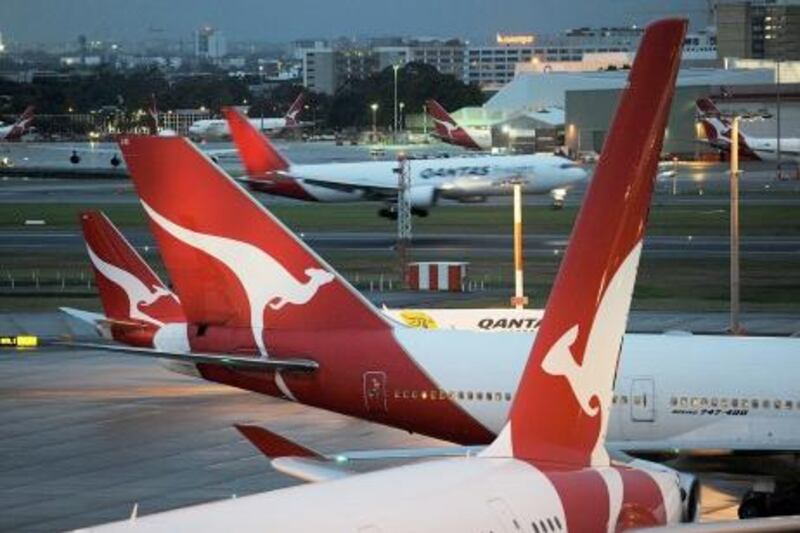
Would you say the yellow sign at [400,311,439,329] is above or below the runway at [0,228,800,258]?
above

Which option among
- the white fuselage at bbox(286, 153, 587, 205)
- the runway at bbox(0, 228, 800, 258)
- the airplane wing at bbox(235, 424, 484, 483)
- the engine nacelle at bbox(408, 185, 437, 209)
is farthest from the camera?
the white fuselage at bbox(286, 153, 587, 205)

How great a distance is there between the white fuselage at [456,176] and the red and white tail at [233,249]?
284ft

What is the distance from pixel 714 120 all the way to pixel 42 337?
12399 cm

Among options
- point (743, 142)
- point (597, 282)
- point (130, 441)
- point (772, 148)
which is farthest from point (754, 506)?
point (743, 142)

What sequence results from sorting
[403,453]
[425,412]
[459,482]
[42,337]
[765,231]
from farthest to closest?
[765,231], [42,337], [425,412], [403,453], [459,482]

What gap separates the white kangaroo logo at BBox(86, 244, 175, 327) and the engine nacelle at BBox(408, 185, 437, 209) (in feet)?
235

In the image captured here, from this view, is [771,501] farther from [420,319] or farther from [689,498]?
[420,319]

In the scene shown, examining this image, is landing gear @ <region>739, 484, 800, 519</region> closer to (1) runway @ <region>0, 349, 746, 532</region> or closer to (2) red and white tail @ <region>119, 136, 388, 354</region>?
(1) runway @ <region>0, 349, 746, 532</region>

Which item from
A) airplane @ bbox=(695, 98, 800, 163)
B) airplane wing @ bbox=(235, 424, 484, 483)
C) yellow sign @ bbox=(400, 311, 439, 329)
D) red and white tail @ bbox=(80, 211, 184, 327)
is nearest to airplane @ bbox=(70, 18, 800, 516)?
red and white tail @ bbox=(80, 211, 184, 327)

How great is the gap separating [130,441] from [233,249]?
849 cm

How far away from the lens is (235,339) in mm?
36250

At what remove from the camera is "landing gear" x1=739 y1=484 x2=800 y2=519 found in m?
32.2

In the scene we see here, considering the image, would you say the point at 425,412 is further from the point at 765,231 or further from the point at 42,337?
the point at 765,231

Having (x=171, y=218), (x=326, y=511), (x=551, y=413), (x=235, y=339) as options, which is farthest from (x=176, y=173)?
(x=326, y=511)
